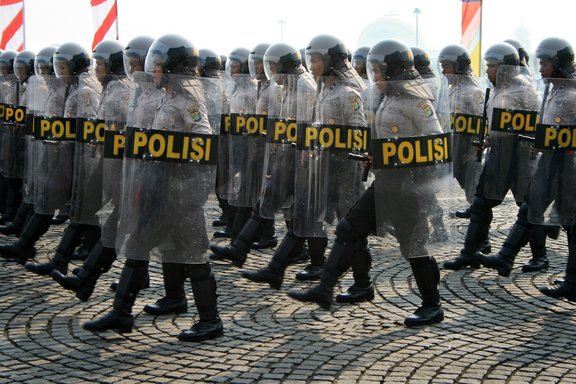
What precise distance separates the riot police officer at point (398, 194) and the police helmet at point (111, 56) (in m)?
2.30

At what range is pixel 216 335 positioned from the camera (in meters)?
6.72

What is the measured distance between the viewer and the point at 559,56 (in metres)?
8.48

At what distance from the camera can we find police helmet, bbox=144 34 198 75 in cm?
669

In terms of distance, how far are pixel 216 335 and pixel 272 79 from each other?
3177mm

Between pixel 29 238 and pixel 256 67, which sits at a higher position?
pixel 256 67

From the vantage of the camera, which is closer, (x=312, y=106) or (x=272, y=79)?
(x=312, y=106)

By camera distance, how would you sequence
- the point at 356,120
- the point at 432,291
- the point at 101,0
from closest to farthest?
the point at 432,291, the point at 356,120, the point at 101,0

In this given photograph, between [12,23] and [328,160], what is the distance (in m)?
11.6

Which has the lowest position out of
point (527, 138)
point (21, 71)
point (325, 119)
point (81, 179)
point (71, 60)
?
point (81, 179)

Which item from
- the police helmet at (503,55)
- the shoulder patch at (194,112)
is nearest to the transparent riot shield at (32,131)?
the shoulder patch at (194,112)

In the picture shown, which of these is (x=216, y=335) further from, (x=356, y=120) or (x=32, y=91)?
(x=32, y=91)

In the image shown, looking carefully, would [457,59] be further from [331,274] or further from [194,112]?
[194,112]

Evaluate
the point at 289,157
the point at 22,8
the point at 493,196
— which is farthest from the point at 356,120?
the point at 22,8

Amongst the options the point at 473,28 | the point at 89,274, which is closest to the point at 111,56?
the point at 89,274
